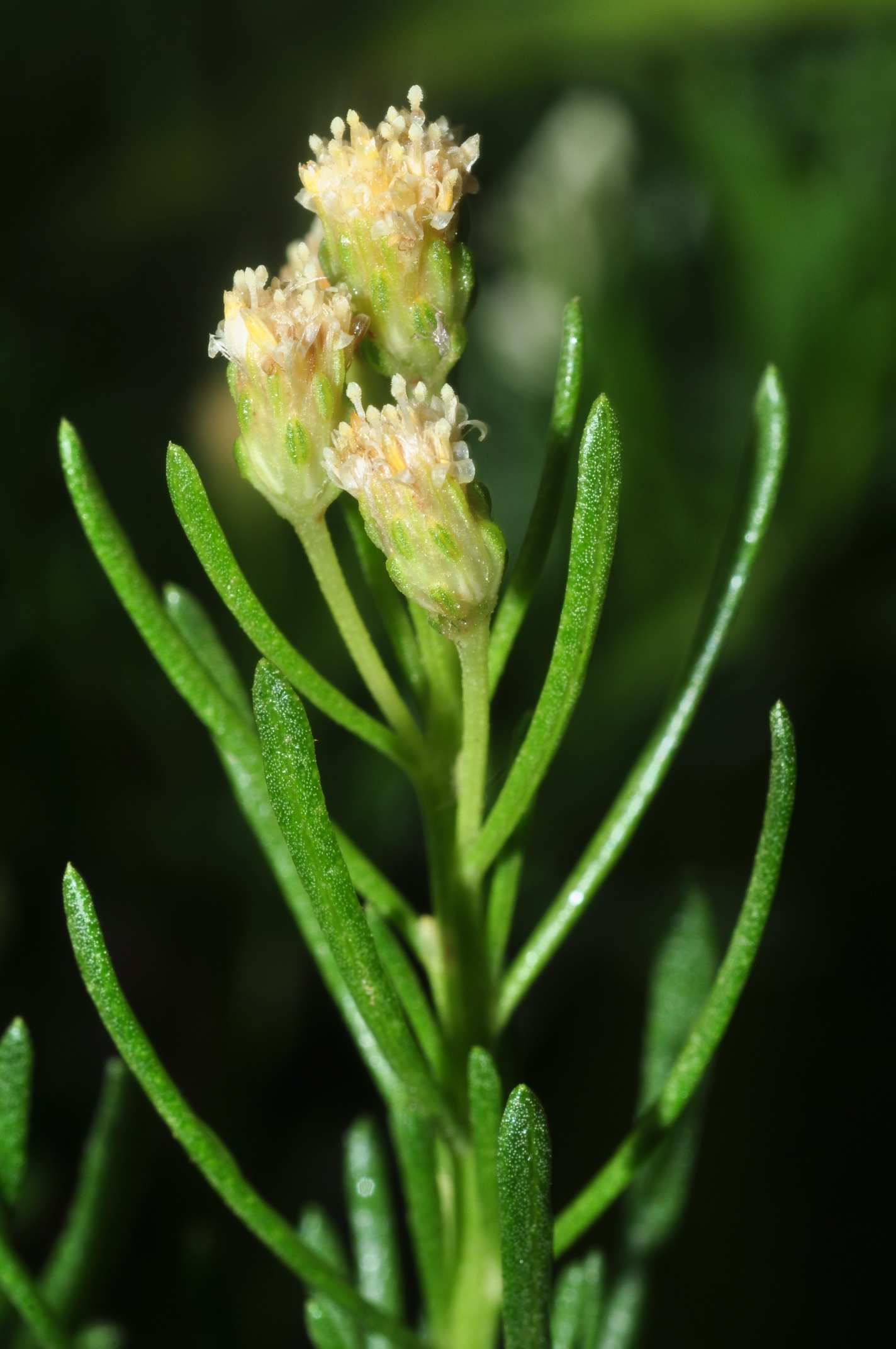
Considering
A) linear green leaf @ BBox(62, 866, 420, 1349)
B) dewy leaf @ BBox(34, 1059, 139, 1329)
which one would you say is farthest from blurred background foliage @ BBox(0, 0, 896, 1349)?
linear green leaf @ BBox(62, 866, 420, 1349)

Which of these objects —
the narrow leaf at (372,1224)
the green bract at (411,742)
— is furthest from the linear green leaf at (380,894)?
the narrow leaf at (372,1224)

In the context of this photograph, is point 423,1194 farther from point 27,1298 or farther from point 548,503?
point 548,503

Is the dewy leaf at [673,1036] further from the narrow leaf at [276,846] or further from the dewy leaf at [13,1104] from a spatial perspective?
the dewy leaf at [13,1104]

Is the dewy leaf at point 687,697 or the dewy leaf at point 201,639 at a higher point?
the dewy leaf at point 201,639

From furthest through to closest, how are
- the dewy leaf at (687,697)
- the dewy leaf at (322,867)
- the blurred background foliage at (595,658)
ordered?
the blurred background foliage at (595,658), the dewy leaf at (687,697), the dewy leaf at (322,867)

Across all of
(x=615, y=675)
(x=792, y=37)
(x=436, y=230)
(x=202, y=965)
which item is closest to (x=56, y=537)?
(x=202, y=965)

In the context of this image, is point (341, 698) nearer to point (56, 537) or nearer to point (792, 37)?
point (56, 537)
